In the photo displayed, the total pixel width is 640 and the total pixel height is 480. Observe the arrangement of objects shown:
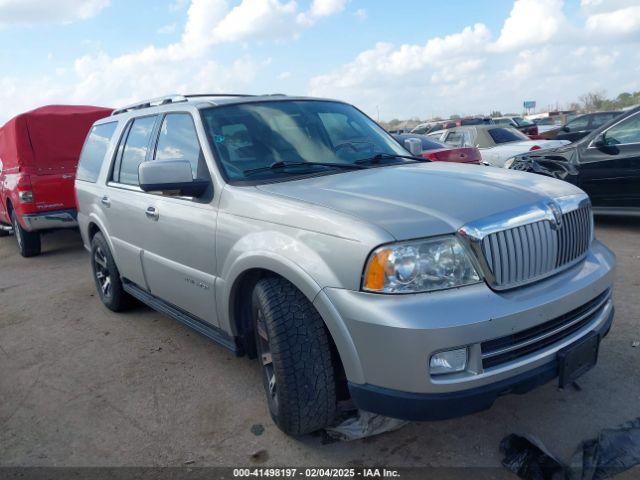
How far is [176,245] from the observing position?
3.53m

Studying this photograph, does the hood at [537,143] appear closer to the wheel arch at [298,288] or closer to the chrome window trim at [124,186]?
the chrome window trim at [124,186]

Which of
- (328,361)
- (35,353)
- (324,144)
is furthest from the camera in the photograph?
(35,353)

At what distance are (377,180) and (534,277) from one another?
978 millimetres

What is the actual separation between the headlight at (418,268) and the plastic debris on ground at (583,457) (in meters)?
0.92

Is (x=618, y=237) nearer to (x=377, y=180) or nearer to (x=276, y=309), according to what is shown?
(x=377, y=180)

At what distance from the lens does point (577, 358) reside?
2.49 metres

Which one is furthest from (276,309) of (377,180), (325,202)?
(377,180)


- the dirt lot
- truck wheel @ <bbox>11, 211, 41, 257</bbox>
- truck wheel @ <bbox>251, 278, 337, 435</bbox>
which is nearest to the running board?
the dirt lot

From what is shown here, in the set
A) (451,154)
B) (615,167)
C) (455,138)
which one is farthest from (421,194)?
(455,138)

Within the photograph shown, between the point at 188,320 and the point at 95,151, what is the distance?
248 cm

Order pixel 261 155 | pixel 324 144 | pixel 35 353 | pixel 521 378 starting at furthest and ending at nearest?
pixel 35 353, pixel 324 144, pixel 261 155, pixel 521 378

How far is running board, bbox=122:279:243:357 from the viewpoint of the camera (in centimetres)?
323

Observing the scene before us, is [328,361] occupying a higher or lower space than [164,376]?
higher

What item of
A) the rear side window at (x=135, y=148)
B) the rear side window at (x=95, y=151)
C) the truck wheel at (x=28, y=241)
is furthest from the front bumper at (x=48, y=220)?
the rear side window at (x=135, y=148)
